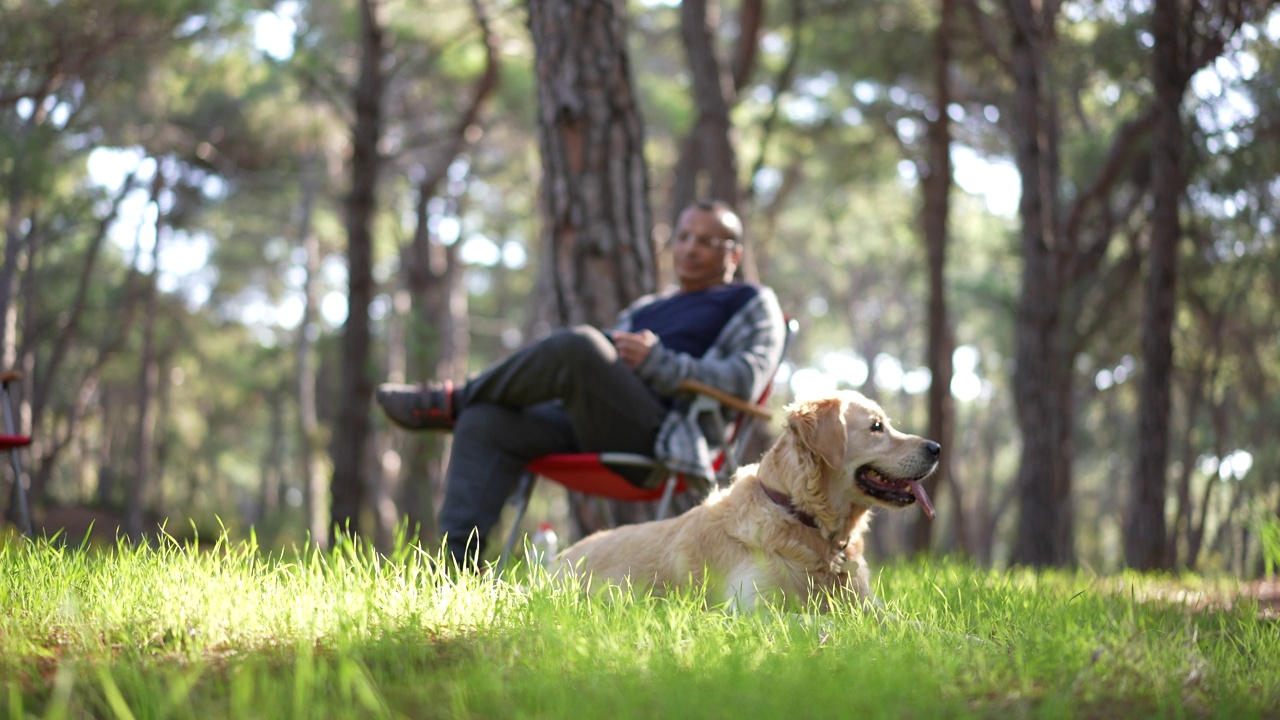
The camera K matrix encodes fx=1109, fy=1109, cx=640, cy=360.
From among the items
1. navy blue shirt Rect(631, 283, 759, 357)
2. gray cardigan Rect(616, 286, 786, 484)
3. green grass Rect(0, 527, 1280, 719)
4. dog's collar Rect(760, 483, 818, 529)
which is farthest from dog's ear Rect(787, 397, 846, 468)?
navy blue shirt Rect(631, 283, 759, 357)

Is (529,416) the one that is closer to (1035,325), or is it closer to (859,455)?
(859,455)

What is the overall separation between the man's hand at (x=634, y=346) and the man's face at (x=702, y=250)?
87 centimetres

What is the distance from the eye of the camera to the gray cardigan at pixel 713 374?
4.34m

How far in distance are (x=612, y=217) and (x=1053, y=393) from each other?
5785 mm

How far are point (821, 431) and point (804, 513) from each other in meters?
0.26

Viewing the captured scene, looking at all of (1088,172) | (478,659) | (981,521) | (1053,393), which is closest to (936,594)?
(478,659)

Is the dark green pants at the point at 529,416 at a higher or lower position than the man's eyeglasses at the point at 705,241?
lower

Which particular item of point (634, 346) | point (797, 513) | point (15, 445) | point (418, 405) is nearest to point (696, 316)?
point (634, 346)

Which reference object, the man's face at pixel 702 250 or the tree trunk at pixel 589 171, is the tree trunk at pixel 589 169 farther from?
the man's face at pixel 702 250

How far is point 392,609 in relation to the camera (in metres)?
2.67

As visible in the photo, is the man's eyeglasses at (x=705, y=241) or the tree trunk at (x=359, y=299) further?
the tree trunk at (x=359, y=299)

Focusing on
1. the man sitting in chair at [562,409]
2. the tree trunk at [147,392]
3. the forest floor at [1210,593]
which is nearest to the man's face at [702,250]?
the man sitting in chair at [562,409]

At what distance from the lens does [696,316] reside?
498 cm

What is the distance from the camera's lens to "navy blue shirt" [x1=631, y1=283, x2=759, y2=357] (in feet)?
16.2
